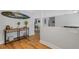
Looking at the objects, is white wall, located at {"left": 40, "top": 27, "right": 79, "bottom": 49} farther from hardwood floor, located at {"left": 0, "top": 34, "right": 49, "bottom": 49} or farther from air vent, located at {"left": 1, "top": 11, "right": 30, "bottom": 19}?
air vent, located at {"left": 1, "top": 11, "right": 30, "bottom": 19}

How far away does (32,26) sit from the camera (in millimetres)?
1651

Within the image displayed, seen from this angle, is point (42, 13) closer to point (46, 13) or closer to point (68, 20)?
point (46, 13)

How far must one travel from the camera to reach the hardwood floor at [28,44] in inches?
63.3

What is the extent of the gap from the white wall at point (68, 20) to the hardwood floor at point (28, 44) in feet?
1.42

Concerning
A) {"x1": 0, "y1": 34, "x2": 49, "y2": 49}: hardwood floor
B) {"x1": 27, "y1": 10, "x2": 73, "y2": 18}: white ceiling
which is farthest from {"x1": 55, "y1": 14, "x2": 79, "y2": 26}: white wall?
{"x1": 0, "y1": 34, "x2": 49, "y2": 49}: hardwood floor

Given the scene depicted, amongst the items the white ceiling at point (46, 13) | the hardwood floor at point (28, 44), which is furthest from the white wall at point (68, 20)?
the hardwood floor at point (28, 44)

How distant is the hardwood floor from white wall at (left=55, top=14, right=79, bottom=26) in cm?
43

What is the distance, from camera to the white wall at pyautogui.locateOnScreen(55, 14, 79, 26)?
1.58m

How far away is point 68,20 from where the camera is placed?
159 cm

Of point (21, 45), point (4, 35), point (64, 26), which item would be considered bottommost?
point (21, 45)

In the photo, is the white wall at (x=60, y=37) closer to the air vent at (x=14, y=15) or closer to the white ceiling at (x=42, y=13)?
the white ceiling at (x=42, y=13)
